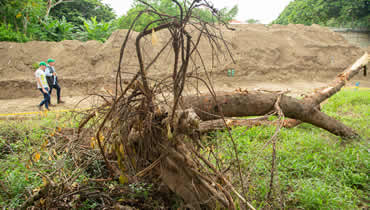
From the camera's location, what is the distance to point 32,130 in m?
3.38

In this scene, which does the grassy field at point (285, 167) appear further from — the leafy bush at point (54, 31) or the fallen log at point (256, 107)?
the leafy bush at point (54, 31)

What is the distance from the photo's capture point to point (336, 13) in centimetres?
1464

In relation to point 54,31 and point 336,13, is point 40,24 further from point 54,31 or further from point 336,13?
point 336,13

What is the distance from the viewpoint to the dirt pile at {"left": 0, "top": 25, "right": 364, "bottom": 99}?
8719 millimetres

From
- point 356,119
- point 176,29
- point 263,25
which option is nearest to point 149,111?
point 176,29

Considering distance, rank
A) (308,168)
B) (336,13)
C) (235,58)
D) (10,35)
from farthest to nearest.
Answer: (336,13)
(235,58)
(10,35)
(308,168)

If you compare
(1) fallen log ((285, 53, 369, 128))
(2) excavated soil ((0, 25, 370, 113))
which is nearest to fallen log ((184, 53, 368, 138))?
(1) fallen log ((285, 53, 369, 128))

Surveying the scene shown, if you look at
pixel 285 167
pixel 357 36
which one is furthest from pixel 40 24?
pixel 357 36

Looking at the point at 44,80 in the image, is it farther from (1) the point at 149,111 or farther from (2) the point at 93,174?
(1) the point at 149,111

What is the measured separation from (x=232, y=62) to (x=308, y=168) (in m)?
7.95

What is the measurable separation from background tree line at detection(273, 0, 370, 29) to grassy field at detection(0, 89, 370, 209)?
13.2 metres

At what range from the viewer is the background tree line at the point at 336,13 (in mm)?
13250

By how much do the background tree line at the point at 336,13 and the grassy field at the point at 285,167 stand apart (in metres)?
13.2

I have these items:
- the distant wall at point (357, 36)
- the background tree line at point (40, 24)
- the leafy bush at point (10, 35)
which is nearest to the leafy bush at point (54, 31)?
the background tree line at point (40, 24)
